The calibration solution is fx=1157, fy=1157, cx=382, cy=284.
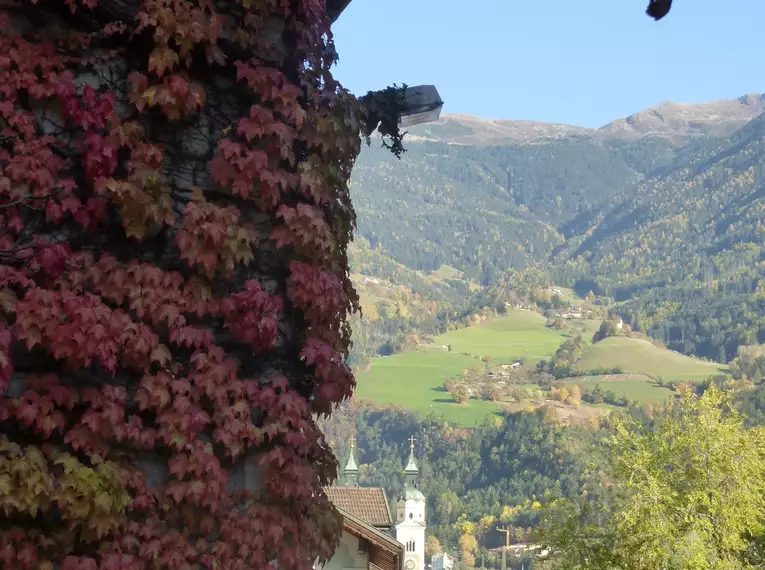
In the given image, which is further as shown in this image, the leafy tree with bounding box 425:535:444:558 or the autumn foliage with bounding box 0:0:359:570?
the leafy tree with bounding box 425:535:444:558

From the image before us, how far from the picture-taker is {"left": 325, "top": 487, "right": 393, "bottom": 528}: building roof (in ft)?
80.9

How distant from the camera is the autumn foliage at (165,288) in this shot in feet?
13.6

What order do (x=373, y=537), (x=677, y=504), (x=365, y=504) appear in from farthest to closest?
(x=365, y=504), (x=677, y=504), (x=373, y=537)

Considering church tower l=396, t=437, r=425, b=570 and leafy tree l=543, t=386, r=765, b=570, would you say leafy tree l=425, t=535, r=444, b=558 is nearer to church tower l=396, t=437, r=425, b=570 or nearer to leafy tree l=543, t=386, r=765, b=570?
church tower l=396, t=437, r=425, b=570

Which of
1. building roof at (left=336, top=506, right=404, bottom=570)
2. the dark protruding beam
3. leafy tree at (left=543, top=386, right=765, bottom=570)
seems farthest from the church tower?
the dark protruding beam

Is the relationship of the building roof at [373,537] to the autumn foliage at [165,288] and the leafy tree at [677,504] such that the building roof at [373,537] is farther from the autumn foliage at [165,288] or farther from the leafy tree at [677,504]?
the autumn foliage at [165,288]

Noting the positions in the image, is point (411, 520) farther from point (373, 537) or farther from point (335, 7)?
point (335, 7)

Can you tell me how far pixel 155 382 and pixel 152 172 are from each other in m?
0.81

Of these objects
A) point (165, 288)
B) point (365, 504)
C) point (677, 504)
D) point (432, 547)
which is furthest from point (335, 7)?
point (432, 547)

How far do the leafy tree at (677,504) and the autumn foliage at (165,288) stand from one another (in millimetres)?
16735

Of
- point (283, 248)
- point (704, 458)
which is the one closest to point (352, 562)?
point (704, 458)

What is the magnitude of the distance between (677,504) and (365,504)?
7158 millimetres

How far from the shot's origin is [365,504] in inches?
1000

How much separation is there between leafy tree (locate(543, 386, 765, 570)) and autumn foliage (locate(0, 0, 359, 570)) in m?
16.7
